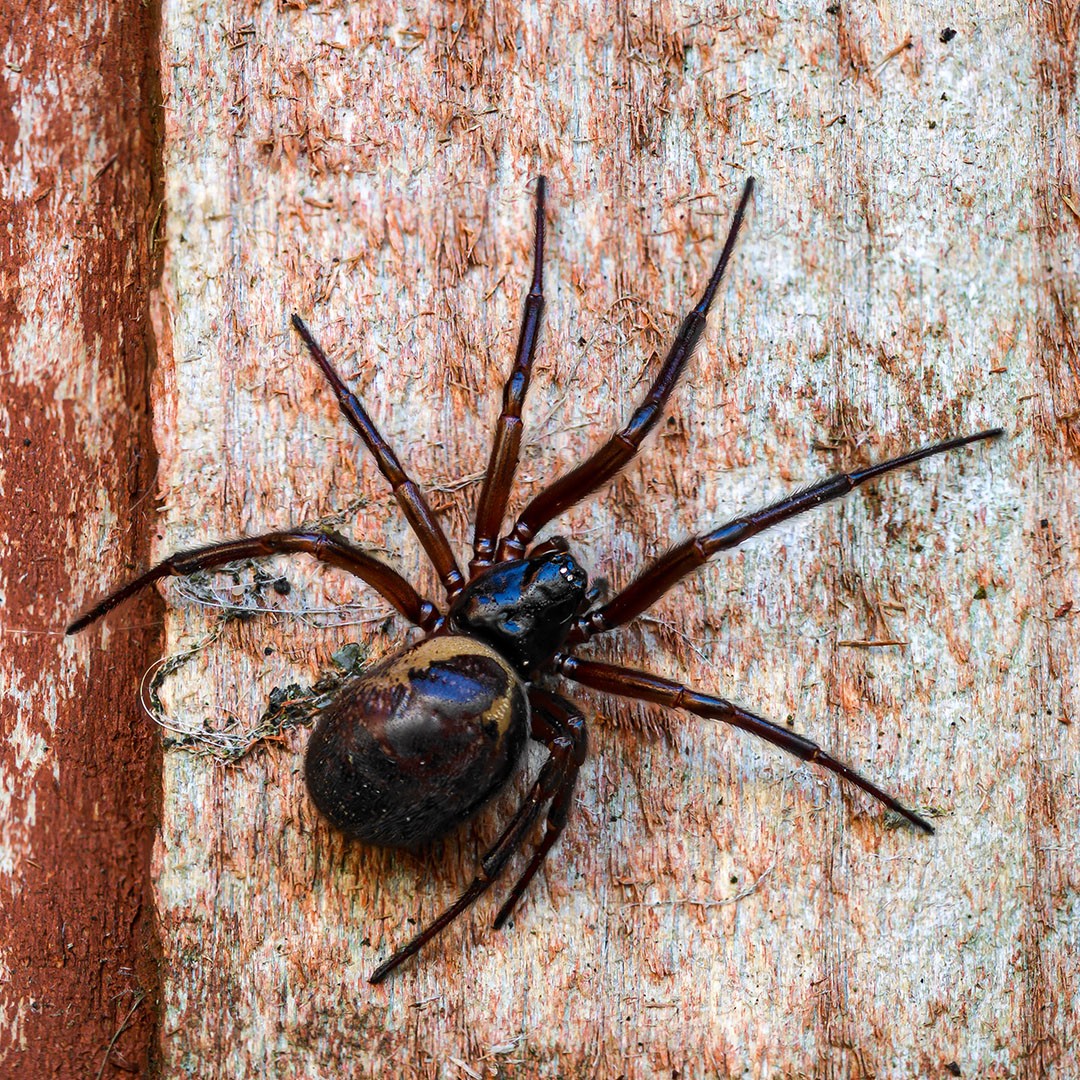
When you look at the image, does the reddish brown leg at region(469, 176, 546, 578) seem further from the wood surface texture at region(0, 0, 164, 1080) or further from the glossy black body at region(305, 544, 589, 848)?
the wood surface texture at region(0, 0, 164, 1080)

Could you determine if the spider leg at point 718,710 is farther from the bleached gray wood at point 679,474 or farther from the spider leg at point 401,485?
the spider leg at point 401,485

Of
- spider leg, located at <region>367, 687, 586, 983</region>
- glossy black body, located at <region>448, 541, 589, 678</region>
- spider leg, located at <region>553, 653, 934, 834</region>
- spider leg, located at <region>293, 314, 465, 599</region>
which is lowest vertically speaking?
spider leg, located at <region>367, 687, 586, 983</region>

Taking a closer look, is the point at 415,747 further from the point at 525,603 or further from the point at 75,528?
the point at 75,528

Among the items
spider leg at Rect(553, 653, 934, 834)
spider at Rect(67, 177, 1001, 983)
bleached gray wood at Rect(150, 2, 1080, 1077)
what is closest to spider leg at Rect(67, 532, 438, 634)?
spider at Rect(67, 177, 1001, 983)

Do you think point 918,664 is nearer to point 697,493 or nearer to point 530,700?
point 697,493

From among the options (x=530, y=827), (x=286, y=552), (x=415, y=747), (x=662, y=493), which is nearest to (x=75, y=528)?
(x=286, y=552)

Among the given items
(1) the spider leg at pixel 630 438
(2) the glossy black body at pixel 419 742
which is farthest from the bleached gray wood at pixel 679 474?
(2) the glossy black body at pixel 419 742

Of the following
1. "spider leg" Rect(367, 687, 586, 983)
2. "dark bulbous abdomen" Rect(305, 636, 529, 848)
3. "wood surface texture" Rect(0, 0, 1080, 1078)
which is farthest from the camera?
"wood surface texture" Rect(0, 0, 1080, 1078)
